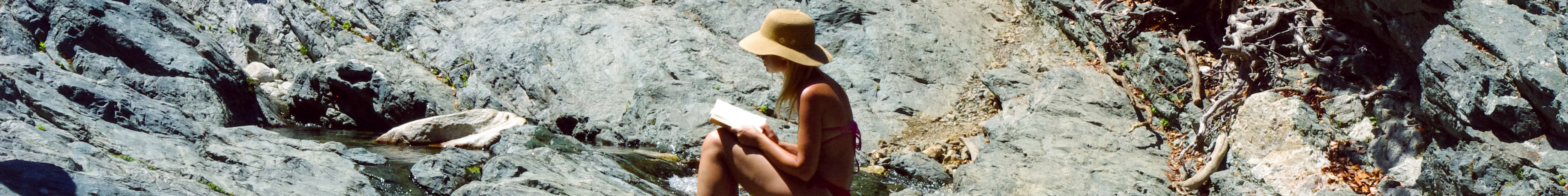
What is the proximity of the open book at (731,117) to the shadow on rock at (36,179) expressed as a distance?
8.92ft

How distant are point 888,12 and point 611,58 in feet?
11.9

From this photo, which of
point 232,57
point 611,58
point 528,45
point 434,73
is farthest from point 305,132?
point 232,57

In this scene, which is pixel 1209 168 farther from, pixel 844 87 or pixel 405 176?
pixel 405 176

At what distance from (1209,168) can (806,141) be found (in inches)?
187

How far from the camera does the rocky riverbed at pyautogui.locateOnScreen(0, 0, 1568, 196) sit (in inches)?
205

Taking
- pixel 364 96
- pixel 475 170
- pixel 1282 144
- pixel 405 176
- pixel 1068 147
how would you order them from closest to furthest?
pixel 405 176
pixel 475 170
pixel 1282 144
pixel 1068 147
pixel 364 96

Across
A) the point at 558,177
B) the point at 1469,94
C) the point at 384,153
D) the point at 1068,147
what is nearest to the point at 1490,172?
the point at 1469,94

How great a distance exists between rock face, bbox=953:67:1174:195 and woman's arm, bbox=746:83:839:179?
3487mm

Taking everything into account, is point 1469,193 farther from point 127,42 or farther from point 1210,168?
point 127,42

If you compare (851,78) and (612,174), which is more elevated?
(612,174)

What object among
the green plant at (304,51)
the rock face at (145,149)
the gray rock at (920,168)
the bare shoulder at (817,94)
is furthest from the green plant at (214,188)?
the green plant at (304,51)

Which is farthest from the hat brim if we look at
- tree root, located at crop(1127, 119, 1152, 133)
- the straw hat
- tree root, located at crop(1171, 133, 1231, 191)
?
tree root, located at crop(1127, 119, 1152, 133)

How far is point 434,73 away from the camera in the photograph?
1227 centimetres

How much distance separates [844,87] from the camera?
34.5 feet
